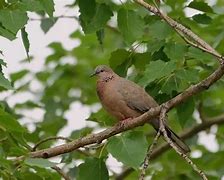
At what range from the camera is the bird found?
16.9 ft

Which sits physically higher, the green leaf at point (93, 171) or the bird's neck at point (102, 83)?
the green leaf at point (93, 171)

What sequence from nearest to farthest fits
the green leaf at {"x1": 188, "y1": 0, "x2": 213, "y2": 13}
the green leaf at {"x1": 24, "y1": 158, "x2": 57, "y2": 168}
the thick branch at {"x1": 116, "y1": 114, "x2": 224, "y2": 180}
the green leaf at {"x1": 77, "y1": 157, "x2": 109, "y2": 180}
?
the green leaf at {"x1": 24, "y1": 158, "x2": 57, "y2": 168}, the green leaf at {"x1": 77, "y1": 157, "x2": 109, "y2": 180}, the green leaf at {"x1": 188, "y1": 0, "x2": 213, "y2": 13}, the thick branch at {"x1": 116, "y1": 114, "x2": 224, "y2": 180}

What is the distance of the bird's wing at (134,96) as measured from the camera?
5145 mm

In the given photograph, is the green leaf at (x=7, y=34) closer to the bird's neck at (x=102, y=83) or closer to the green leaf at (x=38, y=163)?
the green leaf at (x=38, y=163)

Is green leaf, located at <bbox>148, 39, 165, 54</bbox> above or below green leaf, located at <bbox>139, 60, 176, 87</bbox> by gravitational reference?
below

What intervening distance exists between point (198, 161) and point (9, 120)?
292cm

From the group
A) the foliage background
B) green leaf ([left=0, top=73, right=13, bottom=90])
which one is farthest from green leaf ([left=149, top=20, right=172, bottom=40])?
green leaf ([left=0, top=73, right=13, bottom=90])

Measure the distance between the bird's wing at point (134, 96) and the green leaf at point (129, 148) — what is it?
37.0 inches

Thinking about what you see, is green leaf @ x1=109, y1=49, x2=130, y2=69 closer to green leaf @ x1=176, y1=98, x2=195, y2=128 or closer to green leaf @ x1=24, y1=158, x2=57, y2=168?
green leaf @ x1=176, y1=98, x2=195, y2=128

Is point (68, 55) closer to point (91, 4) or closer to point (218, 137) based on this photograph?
point (218, 137)

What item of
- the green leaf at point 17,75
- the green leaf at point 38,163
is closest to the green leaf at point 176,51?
the green leaf at point 38,163

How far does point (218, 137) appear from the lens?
7262mm

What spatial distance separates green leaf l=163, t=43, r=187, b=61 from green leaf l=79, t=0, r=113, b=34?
17.4 inches

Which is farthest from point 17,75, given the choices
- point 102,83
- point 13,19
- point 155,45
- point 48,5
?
point 13,19
